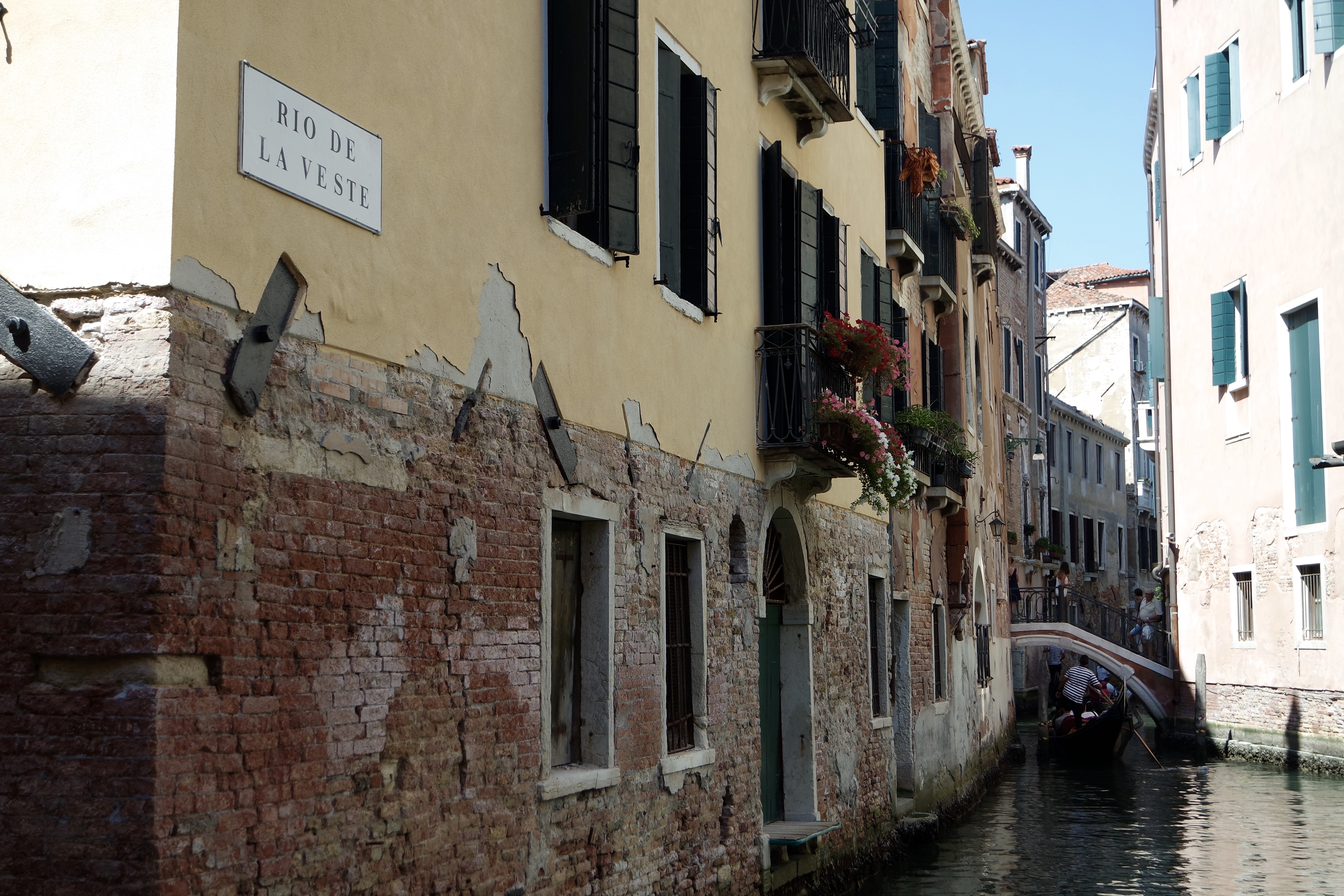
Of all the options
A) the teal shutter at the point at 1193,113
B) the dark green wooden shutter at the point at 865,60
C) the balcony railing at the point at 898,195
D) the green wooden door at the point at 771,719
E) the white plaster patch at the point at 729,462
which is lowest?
the green wooden door at the point at 771,719

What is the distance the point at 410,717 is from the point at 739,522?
Result: 395 cm

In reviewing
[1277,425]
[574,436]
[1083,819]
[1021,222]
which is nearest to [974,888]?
[1083,819]

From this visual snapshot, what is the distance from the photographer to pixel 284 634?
4406 millimetres

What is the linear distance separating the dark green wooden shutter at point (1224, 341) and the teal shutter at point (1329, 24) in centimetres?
441

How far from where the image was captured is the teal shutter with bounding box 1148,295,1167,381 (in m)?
25.5

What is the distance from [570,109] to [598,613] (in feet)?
7.32

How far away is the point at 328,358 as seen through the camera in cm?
472

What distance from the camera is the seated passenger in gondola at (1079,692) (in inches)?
928

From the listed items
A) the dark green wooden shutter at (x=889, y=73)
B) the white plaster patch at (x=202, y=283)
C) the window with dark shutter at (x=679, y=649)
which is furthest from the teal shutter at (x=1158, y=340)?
the white plaster patch at (x=202, y=283)

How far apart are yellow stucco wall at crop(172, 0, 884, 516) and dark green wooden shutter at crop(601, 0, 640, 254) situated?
24 cm

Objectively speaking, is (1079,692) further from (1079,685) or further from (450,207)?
(450,207)

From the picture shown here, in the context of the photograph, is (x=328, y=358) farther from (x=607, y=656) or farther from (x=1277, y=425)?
(x=1277, y=425)

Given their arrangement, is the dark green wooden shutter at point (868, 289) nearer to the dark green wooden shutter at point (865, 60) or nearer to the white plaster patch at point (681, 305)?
the dark green wooden shutter at point (865, 60)

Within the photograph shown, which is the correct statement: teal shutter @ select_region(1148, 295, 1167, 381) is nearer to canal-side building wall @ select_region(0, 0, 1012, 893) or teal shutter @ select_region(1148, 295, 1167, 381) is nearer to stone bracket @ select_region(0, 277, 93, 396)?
canal-side building wall @ select_region(0, 0, 1012, 893)
